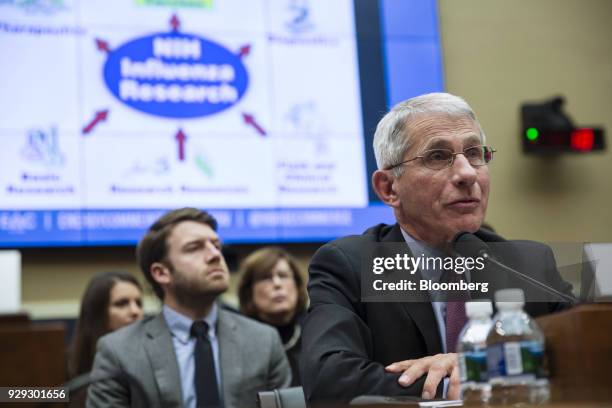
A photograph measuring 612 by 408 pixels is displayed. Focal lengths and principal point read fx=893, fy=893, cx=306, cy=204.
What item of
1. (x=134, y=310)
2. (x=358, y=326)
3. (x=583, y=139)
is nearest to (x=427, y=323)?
(x=358, y=326)

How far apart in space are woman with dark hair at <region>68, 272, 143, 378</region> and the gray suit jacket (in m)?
0.55

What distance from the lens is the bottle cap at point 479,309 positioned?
4.43ft

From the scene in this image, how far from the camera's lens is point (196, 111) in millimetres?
4422

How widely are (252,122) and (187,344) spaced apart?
1804 mm

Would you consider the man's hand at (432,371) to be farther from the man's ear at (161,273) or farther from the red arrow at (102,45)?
the red arrow at (102,45)

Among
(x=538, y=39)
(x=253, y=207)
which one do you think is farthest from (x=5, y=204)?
(x=538, y=39)

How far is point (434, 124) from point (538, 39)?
3.50 m

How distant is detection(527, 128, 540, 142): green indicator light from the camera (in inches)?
194

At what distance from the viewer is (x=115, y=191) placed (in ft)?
13.9

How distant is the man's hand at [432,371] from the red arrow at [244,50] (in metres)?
3.17

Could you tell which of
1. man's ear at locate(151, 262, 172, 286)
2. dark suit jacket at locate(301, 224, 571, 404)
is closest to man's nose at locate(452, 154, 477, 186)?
dark suit jacket at locate(301, 224, 571, 404)

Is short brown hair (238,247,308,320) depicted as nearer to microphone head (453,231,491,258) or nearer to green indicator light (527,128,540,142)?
green indicator light (527,128,540,142)

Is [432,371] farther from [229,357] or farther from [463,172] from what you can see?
[229,357]

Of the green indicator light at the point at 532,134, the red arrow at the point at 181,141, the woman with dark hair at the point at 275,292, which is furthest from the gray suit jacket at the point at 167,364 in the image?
the green indicator light at the point at 532,134
